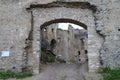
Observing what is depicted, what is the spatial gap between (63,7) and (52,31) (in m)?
13.3

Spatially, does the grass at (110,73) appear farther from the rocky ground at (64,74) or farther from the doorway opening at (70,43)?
the doorway opening at (70,43)

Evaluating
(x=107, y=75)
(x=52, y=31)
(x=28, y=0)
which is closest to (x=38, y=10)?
(x=28, y=0)

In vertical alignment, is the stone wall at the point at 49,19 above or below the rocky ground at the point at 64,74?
above

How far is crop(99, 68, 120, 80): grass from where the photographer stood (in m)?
7.67

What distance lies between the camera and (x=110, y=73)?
316 inches

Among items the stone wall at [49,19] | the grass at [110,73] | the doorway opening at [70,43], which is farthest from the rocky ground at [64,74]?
the doorway opening at [70,43]

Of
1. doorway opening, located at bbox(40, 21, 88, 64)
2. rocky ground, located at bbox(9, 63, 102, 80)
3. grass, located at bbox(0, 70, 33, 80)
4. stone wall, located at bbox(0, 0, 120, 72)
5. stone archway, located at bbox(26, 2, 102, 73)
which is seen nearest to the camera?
rocky ground, located at bbox(9, 63, 102, 80)

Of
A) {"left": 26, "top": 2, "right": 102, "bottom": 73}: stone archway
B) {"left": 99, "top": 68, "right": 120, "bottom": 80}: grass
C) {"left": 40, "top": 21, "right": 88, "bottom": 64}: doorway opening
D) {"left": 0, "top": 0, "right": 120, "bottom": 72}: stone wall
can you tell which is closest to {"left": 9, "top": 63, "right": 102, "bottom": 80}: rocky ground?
{"left": 99, "top": 68, "right": 120, "bottom": 80}: grass

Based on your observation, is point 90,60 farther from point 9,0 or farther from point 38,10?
point 9,0

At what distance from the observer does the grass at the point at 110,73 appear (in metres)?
7.67

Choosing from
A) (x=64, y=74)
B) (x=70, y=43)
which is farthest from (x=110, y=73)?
(x=70, y=43)

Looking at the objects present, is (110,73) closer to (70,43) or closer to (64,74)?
(64,74)

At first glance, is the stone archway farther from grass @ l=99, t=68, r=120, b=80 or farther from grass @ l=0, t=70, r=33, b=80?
grass @ l=99, t=68, r=120, b=80

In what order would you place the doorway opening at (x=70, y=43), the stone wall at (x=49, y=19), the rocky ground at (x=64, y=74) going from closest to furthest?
1. the rocky ground at (x=64, y=74)
2. the stone wall at (x=49, y=19)
3. the doorway opening at (x=70, y=43)
